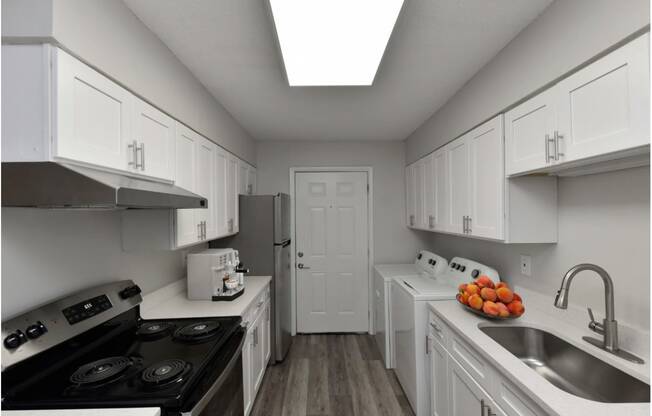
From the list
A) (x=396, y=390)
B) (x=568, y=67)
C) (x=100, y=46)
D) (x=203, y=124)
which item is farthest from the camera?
(x=396, y=390)

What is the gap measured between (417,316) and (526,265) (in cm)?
78

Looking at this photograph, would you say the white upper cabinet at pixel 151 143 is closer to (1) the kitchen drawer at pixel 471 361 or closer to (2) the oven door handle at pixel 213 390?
(2) the oven door handle at pixel 213 390

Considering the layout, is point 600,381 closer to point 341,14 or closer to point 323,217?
point 341,14

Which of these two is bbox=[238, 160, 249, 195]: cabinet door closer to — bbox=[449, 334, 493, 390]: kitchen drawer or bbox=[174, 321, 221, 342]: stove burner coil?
bbox=[174, 321, 221, 342]: stove burner coil

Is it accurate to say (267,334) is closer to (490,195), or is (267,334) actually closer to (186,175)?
(186,175)

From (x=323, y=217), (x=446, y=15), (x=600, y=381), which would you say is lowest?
(x=600, y=381)

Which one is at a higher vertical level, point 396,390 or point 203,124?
point 203,124

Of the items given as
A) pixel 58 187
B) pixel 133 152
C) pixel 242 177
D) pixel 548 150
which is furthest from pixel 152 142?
pixel 548 150

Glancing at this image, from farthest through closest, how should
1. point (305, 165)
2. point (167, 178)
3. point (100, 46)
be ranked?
point (305, 165)
point (167, 178)
point (100, 46)

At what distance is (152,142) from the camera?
149cm

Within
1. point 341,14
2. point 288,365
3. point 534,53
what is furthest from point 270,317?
point 534,53

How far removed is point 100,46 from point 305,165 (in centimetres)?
256

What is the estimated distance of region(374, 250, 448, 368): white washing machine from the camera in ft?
9.18

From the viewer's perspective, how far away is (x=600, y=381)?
4.06 feet
